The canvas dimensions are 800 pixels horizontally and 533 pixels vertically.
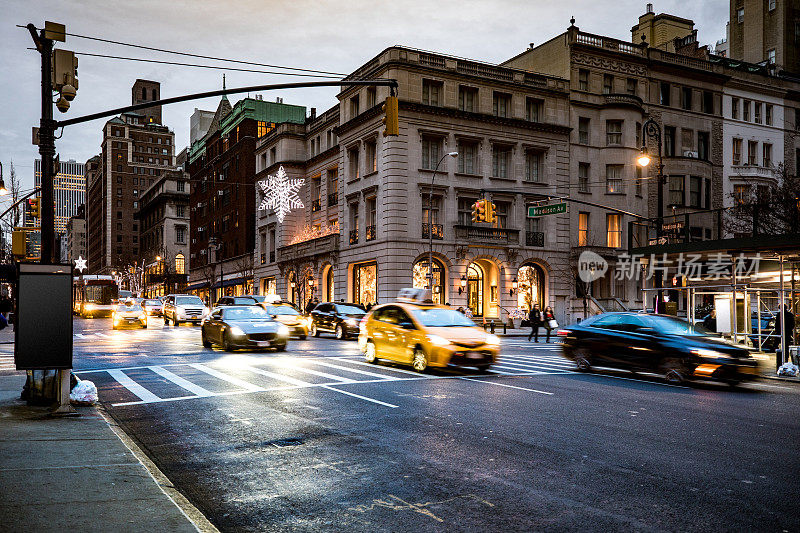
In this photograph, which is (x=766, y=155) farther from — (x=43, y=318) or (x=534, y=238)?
(x=43, y=318)

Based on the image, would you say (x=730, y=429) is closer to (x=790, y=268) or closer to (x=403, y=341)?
(x=403, y=341)

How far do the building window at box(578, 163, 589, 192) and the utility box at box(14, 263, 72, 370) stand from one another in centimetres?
4444

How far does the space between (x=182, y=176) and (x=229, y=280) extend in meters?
64.4

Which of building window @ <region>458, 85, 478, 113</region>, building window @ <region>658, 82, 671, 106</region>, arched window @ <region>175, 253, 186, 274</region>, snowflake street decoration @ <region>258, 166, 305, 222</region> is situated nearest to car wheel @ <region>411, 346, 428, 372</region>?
building window @ <region>458, 85, 478, 113</region>

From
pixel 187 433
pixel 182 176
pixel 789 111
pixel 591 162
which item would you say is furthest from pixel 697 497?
pixel 182 176

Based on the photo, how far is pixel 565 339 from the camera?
18.1 meters

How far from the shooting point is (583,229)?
164 feet

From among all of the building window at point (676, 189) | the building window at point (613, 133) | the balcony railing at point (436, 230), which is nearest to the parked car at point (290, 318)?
the balcony railing at point (436, 230)

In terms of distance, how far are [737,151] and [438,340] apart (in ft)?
164

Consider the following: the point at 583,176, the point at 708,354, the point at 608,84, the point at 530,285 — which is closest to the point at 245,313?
the point at 708,354

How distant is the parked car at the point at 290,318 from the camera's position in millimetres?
30547

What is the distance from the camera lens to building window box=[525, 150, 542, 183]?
48.8m

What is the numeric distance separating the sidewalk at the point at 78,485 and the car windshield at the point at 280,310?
22079 mm

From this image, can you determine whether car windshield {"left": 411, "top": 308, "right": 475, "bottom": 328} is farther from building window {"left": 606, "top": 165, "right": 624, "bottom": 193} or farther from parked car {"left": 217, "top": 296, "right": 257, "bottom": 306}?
building window {"left": 606, "top": 165, "right": 624, "bottom": 193}
